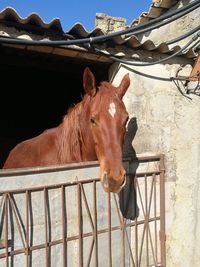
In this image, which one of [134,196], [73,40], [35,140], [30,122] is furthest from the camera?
[30,122]

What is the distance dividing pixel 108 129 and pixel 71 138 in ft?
2.36

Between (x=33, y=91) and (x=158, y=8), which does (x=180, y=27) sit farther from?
(x=33, y=91)

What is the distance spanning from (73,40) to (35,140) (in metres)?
1.39

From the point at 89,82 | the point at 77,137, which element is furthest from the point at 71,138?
the point at 89,82

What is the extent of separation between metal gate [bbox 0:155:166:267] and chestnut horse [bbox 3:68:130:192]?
301 millimetres

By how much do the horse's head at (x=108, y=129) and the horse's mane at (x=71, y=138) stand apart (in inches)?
13.1

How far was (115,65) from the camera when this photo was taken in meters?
3.81

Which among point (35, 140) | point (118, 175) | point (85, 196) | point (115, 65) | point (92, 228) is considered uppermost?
point (115, 65)

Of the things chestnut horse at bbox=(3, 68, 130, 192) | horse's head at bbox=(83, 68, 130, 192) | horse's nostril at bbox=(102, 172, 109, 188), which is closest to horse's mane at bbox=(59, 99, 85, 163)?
chestnut horse at bbox=(3, 68, 130, 192)

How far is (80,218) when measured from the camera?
10.1ft

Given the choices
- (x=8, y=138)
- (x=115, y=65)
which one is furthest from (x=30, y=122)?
(x=115, y=65)

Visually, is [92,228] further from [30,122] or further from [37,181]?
[30,122]

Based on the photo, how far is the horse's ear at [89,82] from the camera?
10.3 ft

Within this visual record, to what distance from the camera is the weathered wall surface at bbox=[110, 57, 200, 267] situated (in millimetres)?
3807
